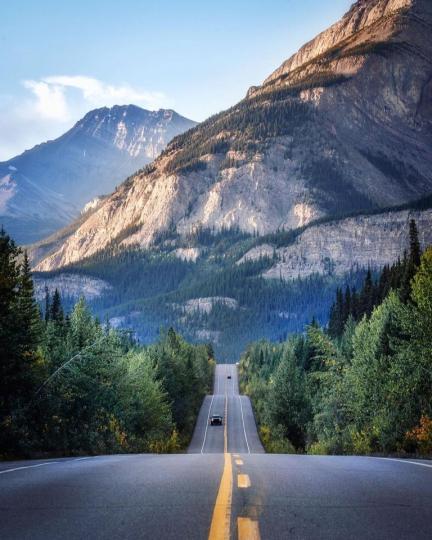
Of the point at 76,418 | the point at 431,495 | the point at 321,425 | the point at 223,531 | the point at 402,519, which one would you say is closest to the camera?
the point at 223,531

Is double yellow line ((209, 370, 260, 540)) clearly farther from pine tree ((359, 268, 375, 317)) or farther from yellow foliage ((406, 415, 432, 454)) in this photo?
pine tree ((359, 268, 375, 317))

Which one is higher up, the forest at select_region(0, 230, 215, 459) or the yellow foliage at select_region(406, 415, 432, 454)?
the forest at select_region(0, 230, 215, 459)

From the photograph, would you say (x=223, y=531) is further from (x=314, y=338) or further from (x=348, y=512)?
(x=314, y=338)

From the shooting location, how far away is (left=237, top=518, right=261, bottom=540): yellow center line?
22.8 ft

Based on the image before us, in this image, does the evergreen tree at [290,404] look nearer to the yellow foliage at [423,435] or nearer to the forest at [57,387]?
the forest at [57,387]

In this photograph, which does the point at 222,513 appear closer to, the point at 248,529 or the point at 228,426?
the point at 248,529

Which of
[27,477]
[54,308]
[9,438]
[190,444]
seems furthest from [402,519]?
[54,308]

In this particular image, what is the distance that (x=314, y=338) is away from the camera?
192 feet

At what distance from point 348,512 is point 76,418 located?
25.3m

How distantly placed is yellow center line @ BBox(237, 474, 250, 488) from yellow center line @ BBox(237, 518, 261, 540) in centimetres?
282

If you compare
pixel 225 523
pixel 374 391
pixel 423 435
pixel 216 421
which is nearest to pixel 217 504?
pixel 225 523

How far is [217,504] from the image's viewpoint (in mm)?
8664

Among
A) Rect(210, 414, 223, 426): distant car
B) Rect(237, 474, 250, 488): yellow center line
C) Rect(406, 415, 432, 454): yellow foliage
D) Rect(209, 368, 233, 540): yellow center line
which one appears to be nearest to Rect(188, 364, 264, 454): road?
Rect(210, 414, 223, 426): distant car

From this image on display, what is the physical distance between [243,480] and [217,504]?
2.65 m
